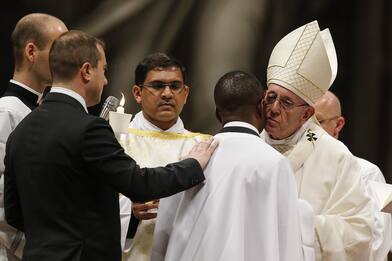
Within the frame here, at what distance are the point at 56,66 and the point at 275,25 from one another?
3.44 metres

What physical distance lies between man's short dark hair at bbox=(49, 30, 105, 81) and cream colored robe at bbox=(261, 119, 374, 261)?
3.81 ft

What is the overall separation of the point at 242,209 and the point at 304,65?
1.12 m

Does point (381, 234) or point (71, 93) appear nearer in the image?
point (71, 93)

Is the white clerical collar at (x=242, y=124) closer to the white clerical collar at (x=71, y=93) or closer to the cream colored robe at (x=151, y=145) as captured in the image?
the white clerical collar at (x=71, y=93)

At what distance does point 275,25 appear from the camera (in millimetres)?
6281

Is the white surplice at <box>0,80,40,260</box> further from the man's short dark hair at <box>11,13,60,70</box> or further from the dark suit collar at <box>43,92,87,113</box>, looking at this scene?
the dark suit collar at <box>43,92,87,113</box>

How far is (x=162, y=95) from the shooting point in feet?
13.3

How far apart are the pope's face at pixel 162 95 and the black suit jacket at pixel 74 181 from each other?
3.37 ft

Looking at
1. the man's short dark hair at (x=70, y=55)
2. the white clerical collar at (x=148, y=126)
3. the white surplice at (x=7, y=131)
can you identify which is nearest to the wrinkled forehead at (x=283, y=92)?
the white clerical collar at (x=148, y=126)

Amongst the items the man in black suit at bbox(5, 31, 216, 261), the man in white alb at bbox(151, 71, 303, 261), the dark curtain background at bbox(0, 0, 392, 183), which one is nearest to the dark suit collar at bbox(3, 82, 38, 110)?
the man in black suit at bbox(5, 31, 216, 261)

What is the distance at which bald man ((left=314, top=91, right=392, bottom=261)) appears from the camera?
4445mm

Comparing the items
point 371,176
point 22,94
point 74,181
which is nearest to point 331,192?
point 371,176

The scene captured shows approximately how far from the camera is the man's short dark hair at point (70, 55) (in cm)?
308

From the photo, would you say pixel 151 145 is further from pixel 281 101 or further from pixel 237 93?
pixel 237 93
